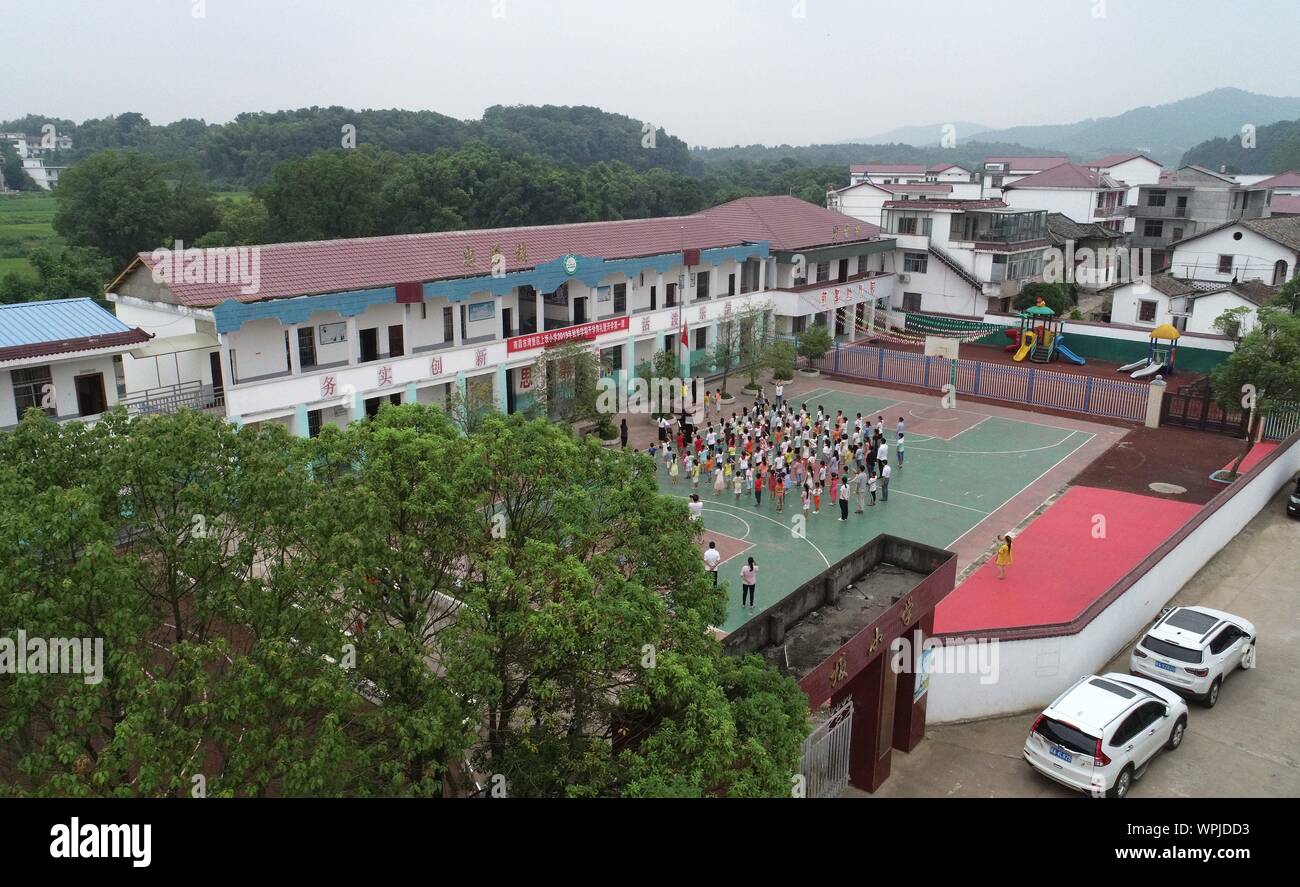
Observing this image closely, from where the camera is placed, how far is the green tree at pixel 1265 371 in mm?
23867

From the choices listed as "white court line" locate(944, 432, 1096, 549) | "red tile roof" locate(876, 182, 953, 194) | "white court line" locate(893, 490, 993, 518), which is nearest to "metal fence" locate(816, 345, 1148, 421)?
"white court line" locate(944, 432, 1096, 549)

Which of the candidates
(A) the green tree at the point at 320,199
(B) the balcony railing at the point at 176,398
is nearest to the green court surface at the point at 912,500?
(B) the balcony railing at the point at 176,398

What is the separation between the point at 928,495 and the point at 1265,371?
30.0 feet

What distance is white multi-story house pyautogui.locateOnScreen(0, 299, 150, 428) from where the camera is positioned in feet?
59.5

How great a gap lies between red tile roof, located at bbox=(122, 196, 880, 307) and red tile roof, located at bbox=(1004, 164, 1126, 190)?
20650 mm

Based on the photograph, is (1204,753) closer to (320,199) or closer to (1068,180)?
(1068,180)

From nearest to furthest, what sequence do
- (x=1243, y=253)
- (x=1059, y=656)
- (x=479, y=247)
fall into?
(x=1059, y=656), (x=479, y=247), (x=1243, y=253)

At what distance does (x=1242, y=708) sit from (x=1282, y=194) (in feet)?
217

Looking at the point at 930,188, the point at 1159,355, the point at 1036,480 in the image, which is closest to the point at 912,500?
the point at 1036,480

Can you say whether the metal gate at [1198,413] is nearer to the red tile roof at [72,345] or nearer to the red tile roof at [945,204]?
the red tile roof at [945,204]

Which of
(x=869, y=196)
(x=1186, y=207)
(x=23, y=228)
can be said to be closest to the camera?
(x=1186, y=207)

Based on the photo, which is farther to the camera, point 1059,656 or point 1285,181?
point 1285,181

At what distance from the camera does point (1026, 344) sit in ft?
127

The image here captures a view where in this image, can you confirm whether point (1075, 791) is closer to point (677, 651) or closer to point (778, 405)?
point (677, 651)
